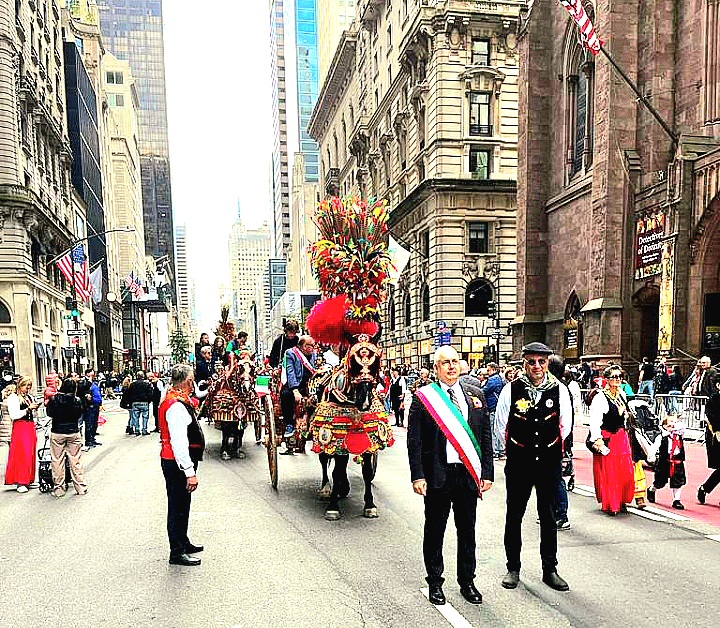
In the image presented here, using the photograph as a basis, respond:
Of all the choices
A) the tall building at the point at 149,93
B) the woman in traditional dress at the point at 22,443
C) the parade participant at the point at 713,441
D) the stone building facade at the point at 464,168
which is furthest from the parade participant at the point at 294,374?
the tall building at the point at 149,93

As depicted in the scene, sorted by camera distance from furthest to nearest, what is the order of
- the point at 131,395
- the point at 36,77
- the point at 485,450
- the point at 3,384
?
the point at 36,77, the point at 3,384, the point at 131,395, the point at 485,450

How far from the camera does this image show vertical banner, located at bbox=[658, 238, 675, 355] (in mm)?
19047

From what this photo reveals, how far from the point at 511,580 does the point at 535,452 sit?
43.5 inches

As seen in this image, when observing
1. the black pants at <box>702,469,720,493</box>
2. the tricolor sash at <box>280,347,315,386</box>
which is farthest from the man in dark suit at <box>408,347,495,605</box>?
the black pants at <box>702,469,720,493</box>

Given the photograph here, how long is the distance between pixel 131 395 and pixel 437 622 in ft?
50.9

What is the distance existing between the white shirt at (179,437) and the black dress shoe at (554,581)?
3273 mm

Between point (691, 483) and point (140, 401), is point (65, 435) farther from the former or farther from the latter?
point (691, 483)

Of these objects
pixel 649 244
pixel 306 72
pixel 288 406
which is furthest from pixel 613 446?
pixel 306 72

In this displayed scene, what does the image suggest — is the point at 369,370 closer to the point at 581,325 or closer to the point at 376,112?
the point at 581,325

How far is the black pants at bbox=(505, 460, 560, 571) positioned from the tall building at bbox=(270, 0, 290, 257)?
139m

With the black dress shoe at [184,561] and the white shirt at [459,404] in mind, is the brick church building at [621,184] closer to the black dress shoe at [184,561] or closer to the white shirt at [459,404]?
the white shirt at [459,404]

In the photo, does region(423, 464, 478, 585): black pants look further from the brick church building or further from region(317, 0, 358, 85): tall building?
region(317, 0, 358, 85): tall building

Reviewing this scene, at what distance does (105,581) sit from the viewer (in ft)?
18.2

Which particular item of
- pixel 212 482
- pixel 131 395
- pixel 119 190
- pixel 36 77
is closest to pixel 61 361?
pixel 36 77
